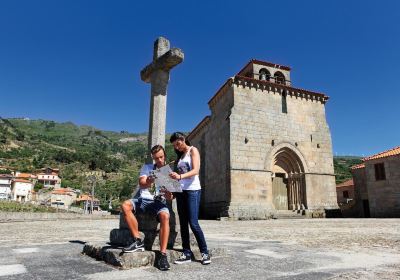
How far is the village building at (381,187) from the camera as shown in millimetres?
20047

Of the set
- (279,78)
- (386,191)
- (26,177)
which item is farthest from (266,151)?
(26,177)

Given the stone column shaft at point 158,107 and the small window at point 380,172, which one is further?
the small window at point 380,172

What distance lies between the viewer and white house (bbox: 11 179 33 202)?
7544 cm

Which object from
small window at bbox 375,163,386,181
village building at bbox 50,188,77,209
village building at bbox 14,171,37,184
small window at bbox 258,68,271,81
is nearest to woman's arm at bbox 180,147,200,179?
small window at bbox 258,68,271,81

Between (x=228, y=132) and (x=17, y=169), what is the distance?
304 feet

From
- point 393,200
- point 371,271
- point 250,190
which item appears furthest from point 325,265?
point 393,200

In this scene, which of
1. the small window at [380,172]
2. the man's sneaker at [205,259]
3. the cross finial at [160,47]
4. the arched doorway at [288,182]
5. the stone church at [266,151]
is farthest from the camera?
the small window at [380,172]

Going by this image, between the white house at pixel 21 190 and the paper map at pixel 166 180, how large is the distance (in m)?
84.5

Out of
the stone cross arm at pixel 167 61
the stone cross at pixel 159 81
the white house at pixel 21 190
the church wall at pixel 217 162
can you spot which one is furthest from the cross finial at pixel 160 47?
the white house at pixel 21 190

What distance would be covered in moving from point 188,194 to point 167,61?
246 cm

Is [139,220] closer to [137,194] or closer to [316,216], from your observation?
[137,194]

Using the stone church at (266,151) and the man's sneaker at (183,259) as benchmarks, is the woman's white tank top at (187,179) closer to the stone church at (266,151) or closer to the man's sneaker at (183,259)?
the man's sneaker at (183,259)

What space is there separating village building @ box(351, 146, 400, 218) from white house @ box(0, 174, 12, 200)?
7881cm

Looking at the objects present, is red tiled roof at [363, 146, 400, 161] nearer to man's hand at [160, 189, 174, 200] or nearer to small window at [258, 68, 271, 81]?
small window at [258, 68, 271, 81]
